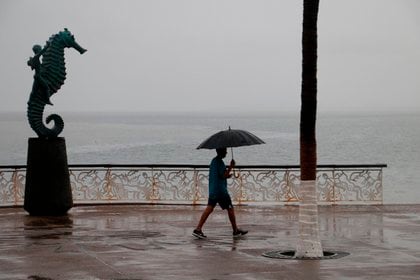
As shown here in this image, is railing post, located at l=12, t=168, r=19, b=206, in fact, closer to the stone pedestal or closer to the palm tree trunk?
the stone pedestal

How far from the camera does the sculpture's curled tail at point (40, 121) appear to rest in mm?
23328

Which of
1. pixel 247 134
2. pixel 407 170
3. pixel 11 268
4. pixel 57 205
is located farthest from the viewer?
pixel 407 170

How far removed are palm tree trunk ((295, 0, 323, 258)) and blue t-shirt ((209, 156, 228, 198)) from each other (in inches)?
114

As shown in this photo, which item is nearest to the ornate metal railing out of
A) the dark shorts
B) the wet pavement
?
the wet pavement

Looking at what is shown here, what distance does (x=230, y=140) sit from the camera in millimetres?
18734

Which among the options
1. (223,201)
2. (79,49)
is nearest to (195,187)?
(79,49)

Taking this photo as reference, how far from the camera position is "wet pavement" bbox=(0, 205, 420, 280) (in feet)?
48.1

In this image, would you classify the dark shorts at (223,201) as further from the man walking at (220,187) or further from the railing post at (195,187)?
the railing post at (195,187)

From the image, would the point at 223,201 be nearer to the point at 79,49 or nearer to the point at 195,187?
the point at 195,187

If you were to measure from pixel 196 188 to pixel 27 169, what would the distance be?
4.42 m

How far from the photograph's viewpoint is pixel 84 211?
24109 millimetres

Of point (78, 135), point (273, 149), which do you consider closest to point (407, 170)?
point (273, 149)

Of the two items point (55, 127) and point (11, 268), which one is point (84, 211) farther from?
point (11, 268)

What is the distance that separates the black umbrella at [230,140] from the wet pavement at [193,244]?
1.68 meters
